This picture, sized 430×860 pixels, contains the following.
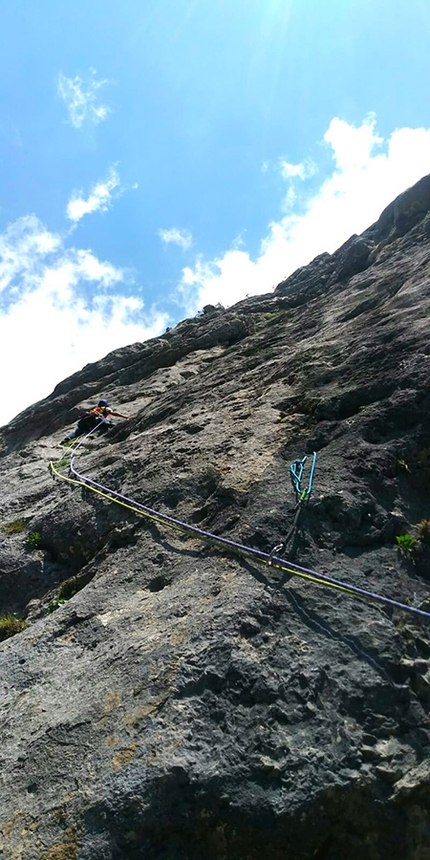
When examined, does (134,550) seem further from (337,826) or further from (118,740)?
(337,826)

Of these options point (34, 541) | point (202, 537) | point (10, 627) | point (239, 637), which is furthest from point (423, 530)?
point (34, 541)

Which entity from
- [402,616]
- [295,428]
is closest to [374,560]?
[402,616]

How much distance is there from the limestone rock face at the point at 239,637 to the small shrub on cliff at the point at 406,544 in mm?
63

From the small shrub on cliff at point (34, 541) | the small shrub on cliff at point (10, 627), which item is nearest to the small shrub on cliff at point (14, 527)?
the small shrub on cliff at point (34, 541)

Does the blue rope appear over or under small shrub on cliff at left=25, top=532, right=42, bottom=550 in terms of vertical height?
under

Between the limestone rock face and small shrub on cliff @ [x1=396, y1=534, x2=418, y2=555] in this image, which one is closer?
the limestone rock face

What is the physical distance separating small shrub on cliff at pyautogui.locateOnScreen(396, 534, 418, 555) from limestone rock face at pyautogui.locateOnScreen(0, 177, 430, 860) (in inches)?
2.5

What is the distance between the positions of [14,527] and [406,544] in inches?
252

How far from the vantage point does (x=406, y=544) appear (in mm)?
5961

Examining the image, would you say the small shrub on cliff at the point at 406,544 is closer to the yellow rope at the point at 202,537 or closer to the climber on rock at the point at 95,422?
the yellow rope at the point at 202,537

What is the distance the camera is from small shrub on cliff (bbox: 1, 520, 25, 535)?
31.6 ft

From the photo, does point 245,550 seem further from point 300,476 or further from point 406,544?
point 406,544

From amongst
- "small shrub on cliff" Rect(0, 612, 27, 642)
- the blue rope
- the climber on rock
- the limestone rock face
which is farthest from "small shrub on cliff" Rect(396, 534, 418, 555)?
the climber on rock

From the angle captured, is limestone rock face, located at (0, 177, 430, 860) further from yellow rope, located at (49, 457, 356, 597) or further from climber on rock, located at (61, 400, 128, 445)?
climber on rock, located at (61, 400, 128, 445)
